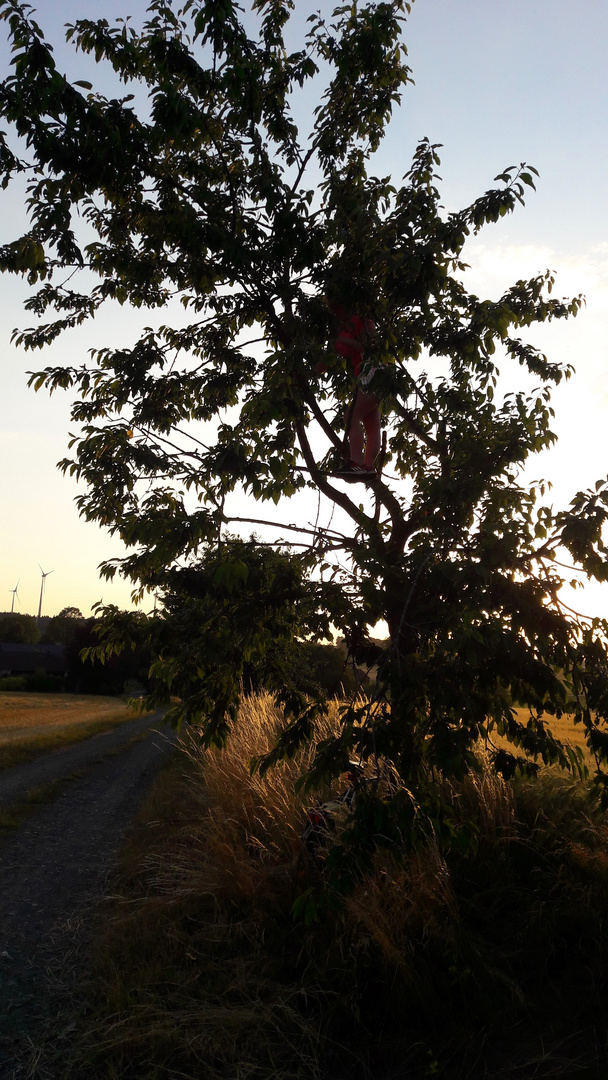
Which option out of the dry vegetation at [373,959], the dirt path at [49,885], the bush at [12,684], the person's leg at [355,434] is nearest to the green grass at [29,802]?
the dirt path at [49,885]

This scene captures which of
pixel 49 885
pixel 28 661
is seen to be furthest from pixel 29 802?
pixel 28 661

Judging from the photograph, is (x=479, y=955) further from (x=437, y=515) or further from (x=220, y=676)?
(x=437, y=515)

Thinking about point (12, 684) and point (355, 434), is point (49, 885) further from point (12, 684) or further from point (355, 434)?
point (12, 684)

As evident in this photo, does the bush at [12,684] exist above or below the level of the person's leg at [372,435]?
below

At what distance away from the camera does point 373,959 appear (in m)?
4.69

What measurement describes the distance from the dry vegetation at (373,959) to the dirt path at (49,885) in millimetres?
360

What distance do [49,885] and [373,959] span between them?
4145 mm

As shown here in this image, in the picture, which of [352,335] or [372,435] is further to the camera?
[372,435]

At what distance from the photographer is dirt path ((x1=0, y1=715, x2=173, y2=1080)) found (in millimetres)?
4656

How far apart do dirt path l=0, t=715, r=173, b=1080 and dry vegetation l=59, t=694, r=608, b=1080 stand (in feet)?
1.18

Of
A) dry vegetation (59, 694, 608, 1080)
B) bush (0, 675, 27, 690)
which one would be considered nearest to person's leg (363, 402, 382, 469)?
dry vegetation (59, 694, 608, 1080)

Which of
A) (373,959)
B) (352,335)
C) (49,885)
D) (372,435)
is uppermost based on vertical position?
(352,335)

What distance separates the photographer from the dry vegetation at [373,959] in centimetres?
412

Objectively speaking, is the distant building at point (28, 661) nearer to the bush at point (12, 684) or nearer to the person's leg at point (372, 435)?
the bush at point (12, 684)
